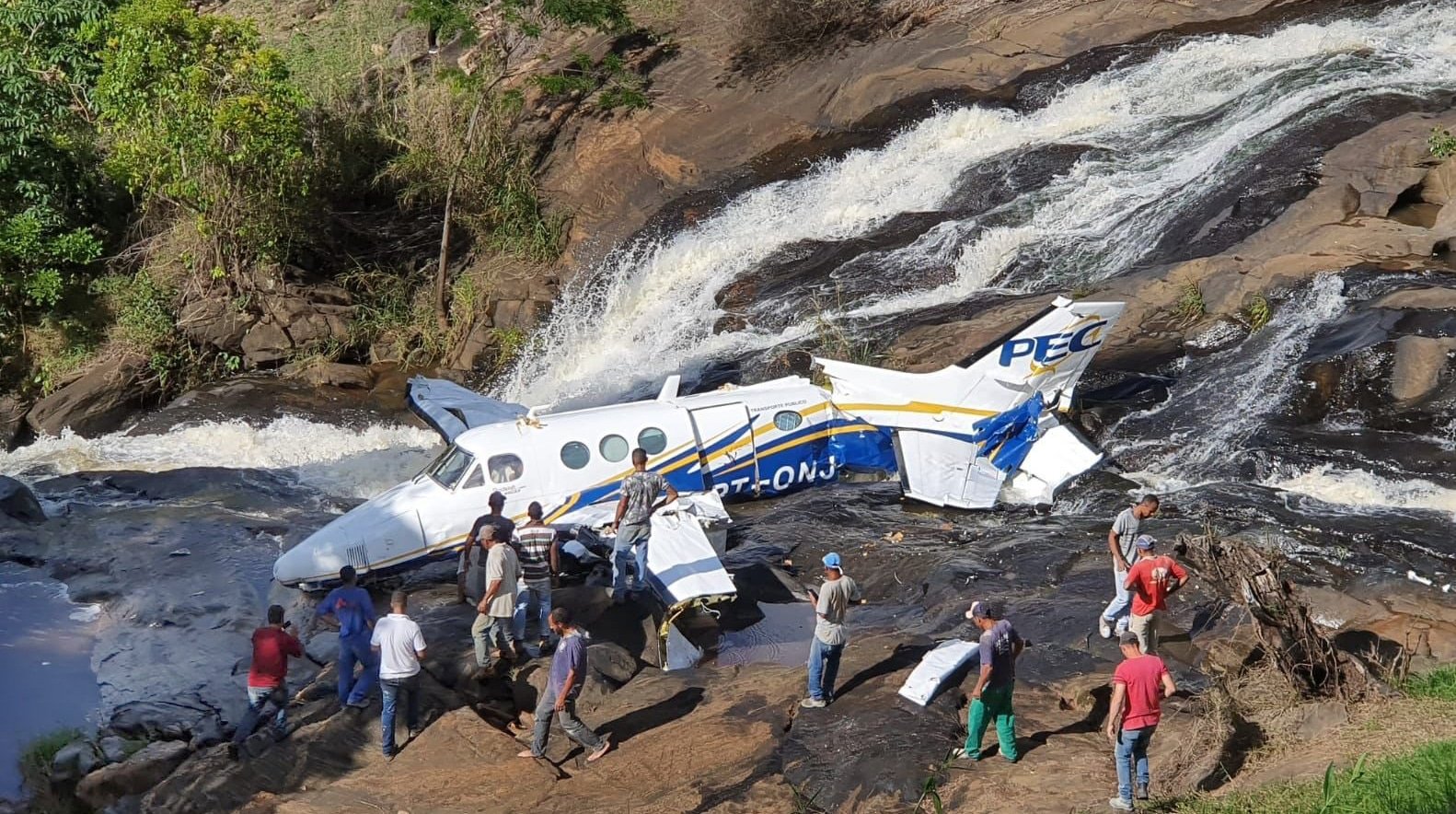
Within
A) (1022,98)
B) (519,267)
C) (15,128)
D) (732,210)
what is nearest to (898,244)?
(732,210)

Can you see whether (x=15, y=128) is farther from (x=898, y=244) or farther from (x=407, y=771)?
(x=407, y=771)

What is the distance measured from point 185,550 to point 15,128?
14.2 m

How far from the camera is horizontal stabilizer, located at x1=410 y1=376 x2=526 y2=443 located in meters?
19.5

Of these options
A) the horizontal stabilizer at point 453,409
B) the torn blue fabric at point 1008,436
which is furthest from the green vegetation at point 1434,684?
the horizontal stabilizer at point 453,409

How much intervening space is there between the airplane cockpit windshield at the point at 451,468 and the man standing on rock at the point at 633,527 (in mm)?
2371

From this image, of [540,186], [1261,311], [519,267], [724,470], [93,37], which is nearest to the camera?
[724,470]

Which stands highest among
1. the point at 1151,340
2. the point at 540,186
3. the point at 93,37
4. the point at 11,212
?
the point at 93,37

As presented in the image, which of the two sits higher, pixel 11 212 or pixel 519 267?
pixel 11 212

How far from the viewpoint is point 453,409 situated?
1991 cm

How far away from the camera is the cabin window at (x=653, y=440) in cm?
1681

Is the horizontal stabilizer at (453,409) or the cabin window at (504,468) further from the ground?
the cabin window at (504,468)

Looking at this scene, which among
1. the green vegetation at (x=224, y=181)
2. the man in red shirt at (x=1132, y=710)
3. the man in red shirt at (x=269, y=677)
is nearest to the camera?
the man in red shirt at (x=1132, y=710)

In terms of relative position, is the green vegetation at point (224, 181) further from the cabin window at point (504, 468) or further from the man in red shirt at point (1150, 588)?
the man in red shirt at point (1150, 588)

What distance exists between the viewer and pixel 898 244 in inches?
1014
